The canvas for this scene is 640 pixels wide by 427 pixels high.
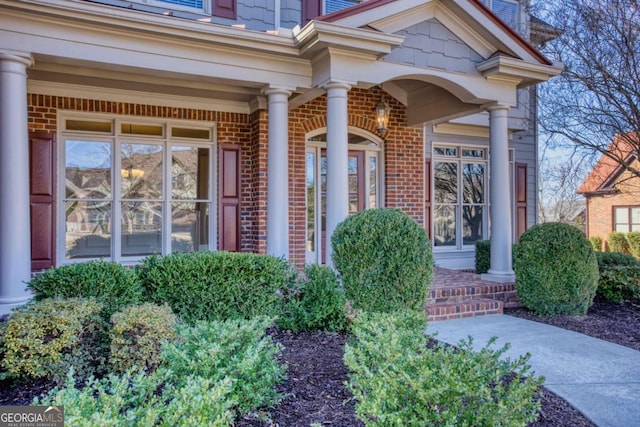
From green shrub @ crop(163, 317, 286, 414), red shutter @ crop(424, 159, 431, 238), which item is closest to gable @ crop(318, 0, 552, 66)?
red shutter @ crop(424, 159, 431, 238)

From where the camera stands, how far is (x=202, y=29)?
208 inches

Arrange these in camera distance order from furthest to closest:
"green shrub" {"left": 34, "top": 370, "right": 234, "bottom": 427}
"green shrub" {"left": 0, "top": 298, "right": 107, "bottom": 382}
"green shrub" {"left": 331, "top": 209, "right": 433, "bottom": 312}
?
"green shrub" {"left": 331, "top": 209, "right": 433, "bottom": 312}
"green shrub" {"left": 0, "top": 298, "right": 107, "bottom": 382}
"green shrub" {"left": 34, "top": 370, "right": 234, "bottom": 427}

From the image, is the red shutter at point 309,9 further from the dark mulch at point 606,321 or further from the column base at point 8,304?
the column base at point 8,304

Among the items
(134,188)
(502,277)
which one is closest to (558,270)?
(502,277)

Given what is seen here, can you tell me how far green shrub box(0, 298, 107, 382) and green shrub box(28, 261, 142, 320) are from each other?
1.43 ft

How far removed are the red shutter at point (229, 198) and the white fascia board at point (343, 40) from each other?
92.6 inches

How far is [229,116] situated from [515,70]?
447 cm

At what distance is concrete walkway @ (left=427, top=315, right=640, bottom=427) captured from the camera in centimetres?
319

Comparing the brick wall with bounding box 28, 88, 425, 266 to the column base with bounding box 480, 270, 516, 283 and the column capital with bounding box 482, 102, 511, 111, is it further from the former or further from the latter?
the column base with bounding box 480, 270, 516, 283

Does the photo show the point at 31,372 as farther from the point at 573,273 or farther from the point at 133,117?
the point at 573,273

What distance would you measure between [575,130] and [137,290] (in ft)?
23.9

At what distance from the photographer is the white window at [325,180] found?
Result: 26.2 feet

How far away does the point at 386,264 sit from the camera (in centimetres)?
429

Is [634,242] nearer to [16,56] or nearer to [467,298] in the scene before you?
[467,298]
